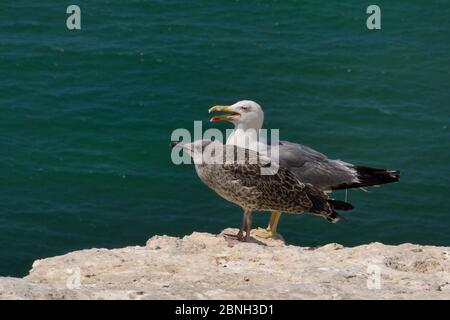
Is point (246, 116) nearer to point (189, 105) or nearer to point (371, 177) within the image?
point (371, 177)

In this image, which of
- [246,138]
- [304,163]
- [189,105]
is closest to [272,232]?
[304,163]

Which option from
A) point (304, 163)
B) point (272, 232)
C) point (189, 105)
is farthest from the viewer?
point (189, 105)

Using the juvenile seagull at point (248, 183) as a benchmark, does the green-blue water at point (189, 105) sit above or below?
below

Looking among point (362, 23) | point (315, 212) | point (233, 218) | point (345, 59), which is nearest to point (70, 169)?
point (233, 218)

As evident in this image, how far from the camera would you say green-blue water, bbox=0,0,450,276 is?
41.4 metres

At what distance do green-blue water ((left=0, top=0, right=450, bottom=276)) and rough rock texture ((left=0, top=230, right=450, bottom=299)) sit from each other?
25.1m

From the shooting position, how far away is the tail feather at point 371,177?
63.6ft

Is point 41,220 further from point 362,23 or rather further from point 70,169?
point 362,23

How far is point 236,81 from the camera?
50125mm

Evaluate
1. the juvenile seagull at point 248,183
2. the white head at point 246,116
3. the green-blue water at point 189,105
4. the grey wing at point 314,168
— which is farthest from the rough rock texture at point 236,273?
the green-blue water at point 189,105

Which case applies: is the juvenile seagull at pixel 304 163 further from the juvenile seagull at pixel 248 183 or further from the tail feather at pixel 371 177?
the juvenile seagull at pixel 248 183

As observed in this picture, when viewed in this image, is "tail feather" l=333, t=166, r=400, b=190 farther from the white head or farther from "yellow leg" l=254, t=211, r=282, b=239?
the white head

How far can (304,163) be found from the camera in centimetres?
1927

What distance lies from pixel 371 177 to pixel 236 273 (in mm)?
7292
